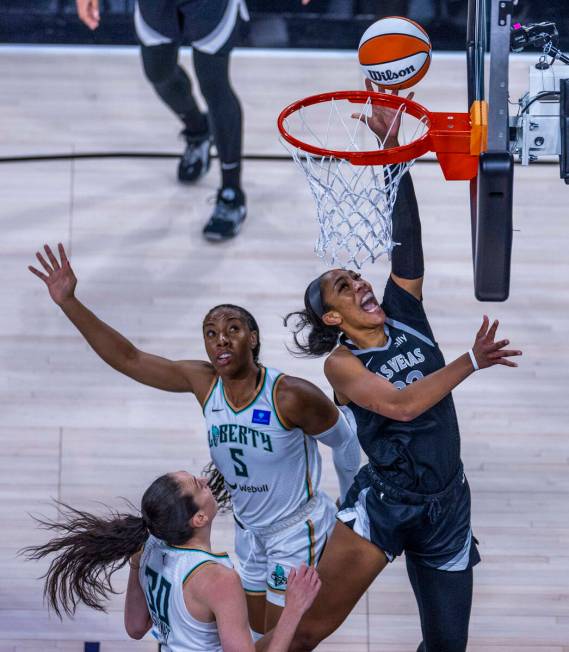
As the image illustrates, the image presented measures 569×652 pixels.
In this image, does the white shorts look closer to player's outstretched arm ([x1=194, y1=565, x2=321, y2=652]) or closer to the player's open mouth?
player's outstretched arm ([x1=194, y1=565, x2=321, y2=652])

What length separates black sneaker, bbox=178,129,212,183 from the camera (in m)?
6.79

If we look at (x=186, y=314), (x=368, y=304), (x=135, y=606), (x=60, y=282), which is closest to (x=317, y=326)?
(x=368, y=304)

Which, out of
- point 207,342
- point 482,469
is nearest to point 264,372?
point 207,342

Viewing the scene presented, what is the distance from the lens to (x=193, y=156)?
22.3 ft

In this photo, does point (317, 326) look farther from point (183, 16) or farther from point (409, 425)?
point (183, 16)

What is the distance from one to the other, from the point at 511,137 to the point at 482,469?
207cm

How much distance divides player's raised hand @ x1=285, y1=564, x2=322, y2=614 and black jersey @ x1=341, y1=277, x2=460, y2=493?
0.56 meters

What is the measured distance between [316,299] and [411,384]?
50cm

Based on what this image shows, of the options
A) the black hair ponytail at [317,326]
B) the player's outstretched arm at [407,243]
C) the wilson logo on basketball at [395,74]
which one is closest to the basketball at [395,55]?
the wilson logo on basketball at [395,74]

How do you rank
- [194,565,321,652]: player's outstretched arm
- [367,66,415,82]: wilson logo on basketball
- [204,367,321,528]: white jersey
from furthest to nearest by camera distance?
[367,66,415,82]: wilson logo on basketball
[204,367,321,528]: white jersey
[194,565,321,652]: player's outstretched arm

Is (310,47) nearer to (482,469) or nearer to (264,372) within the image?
(482,469)

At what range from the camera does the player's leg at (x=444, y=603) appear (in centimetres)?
394

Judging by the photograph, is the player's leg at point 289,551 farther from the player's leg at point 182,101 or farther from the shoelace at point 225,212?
the player's leg at point 182,101

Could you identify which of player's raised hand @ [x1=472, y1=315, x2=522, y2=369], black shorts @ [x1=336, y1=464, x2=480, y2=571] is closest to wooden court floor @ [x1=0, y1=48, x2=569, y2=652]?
black shorts @ [x1=336, y1=464, x2=480, y2=571]
